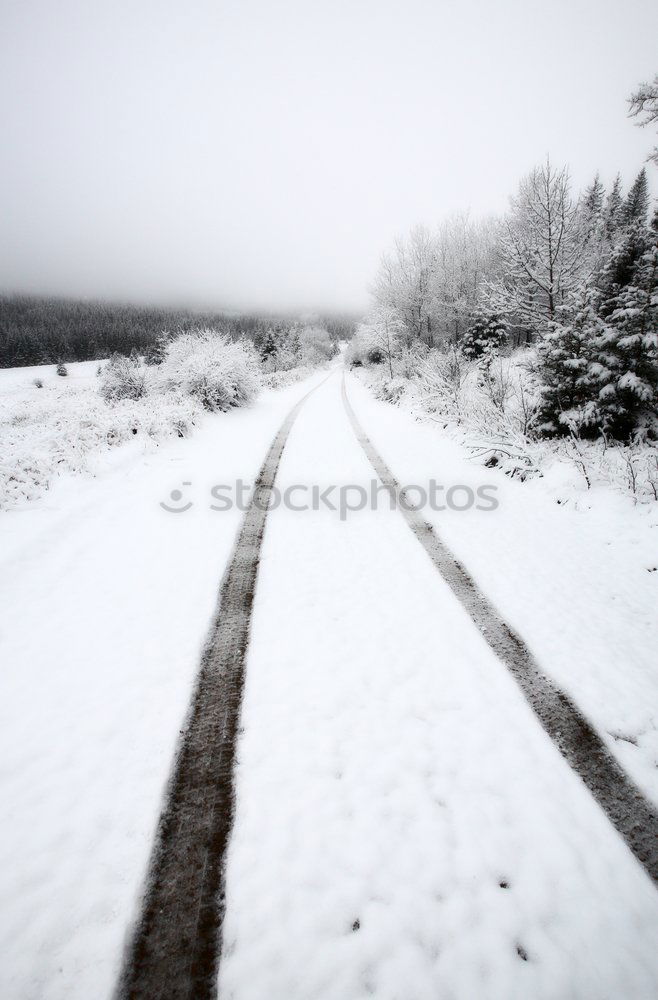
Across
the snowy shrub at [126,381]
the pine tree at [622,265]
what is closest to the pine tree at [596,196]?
the pine tree at [622,265]

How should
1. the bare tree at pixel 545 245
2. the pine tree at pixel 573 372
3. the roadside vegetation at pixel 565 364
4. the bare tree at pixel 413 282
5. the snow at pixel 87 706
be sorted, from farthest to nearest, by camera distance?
the bare tree at pixel 413 282 → the bare tree at pixel 545 245 → the pine tree at pixel 573 372 → the roadside vegetation at pixel 565 364 → the snow at pixel 87 706

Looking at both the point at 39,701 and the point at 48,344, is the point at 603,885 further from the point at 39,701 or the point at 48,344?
the point at 48,344

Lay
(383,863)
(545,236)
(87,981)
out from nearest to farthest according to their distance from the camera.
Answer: (87,981)
(383,863)
(545,236)

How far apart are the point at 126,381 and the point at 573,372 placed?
16503 millimetres

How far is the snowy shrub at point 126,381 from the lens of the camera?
57.2ft

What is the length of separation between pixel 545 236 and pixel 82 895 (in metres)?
17.9

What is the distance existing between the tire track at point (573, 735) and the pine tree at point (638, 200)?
39443mm

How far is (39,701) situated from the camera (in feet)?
9.72

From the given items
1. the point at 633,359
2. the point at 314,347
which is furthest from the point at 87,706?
the point at 314,347

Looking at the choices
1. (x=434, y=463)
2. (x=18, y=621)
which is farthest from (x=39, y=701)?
(x=434, y=463)

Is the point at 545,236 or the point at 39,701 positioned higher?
the point at 545,236

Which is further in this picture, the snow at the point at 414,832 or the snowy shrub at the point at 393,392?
the snowy shrub at the point at 393,392

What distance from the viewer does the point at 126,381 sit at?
17.5 meters

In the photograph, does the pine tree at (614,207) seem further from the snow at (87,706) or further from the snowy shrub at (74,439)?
the snow at (87,706)
